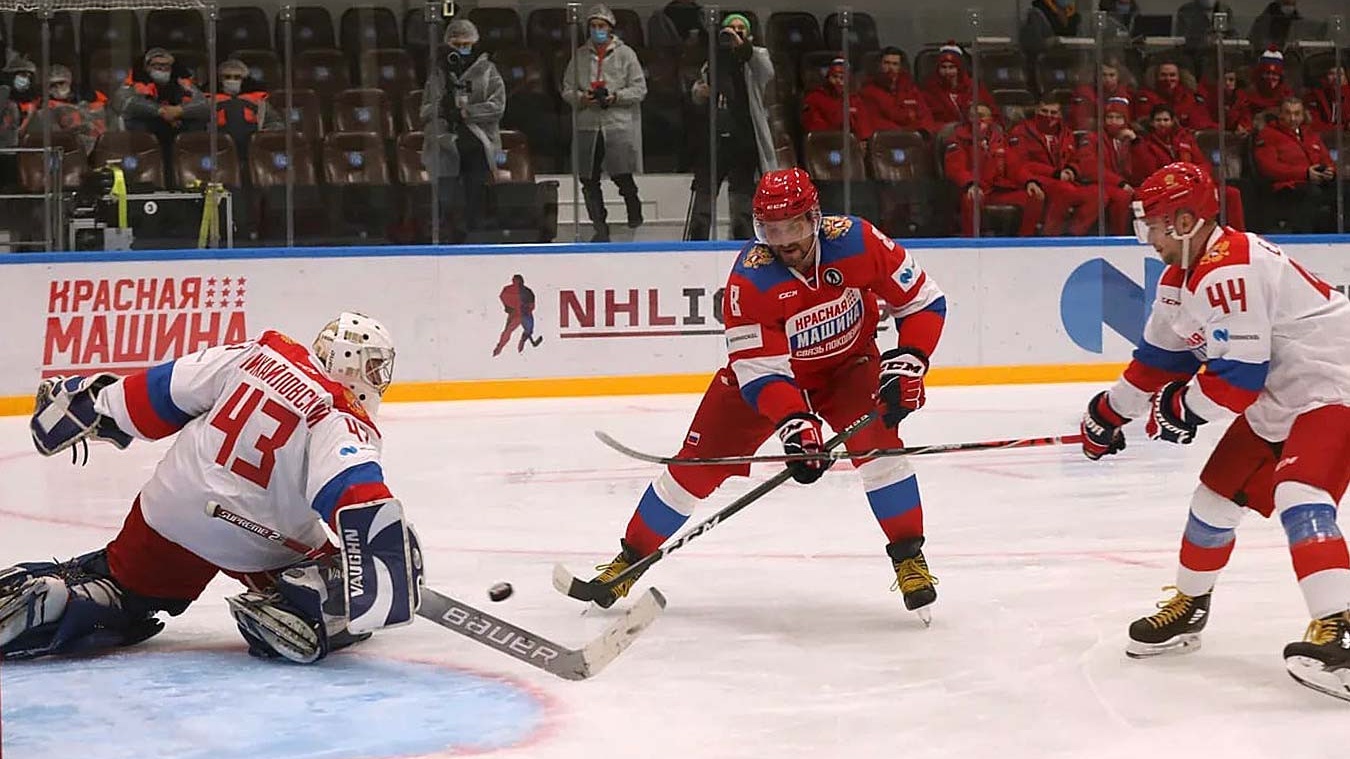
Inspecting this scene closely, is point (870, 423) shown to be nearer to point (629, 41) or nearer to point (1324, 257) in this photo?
point (629, 41)

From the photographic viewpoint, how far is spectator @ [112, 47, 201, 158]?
A: 9109mm

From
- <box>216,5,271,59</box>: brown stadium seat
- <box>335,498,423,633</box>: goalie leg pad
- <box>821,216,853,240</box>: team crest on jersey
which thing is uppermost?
<box>216,5,271,59</box>: brown stadium seat

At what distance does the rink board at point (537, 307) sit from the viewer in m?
8.75

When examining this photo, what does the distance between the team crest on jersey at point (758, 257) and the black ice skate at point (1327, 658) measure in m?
1.56

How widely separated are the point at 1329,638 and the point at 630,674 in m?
1.41

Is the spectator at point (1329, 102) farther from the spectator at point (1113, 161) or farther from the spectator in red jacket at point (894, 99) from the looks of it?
the spectator in red jacket at point (894, 99)

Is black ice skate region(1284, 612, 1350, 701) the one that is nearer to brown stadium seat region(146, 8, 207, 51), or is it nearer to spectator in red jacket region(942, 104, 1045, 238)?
spectator in red jacket region(942, 104, 1045, 238)

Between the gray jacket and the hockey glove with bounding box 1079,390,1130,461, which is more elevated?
the gray jacket

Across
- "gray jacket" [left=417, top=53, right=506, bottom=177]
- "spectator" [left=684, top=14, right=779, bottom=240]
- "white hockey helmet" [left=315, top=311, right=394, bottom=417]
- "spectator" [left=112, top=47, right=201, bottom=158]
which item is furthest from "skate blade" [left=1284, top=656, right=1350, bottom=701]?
"spectator" [left=112, top=47, right=201, bottom=158]

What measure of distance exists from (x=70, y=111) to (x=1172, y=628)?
272 inches

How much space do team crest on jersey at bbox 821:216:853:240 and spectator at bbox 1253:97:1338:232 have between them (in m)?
6.75

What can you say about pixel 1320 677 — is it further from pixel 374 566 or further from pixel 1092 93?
pixel 1092 93

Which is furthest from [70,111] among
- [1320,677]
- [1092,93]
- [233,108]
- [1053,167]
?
[1320,677]

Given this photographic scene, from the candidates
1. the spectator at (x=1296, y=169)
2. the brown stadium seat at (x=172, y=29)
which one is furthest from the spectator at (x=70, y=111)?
the spectator at (x=1296, y=169)
